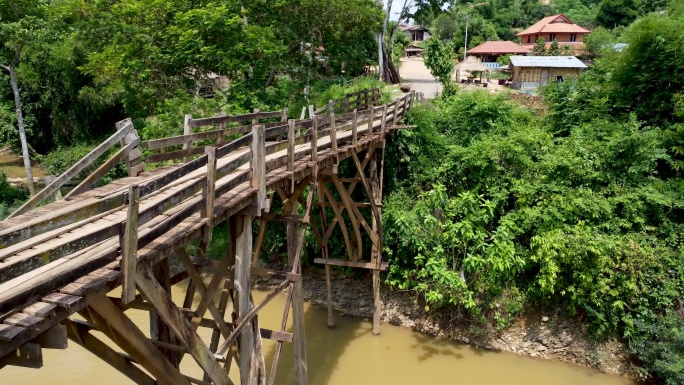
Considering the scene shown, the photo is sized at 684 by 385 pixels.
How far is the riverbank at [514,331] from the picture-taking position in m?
9.62

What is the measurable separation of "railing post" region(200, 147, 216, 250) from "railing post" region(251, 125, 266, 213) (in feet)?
2.74

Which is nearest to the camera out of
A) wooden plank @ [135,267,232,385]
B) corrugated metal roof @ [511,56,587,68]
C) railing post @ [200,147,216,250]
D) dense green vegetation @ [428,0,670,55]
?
wooden plank @ [135,267,232,385]

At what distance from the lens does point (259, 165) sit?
4957 millimetres

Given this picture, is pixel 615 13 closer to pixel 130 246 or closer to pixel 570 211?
pixel 570 211

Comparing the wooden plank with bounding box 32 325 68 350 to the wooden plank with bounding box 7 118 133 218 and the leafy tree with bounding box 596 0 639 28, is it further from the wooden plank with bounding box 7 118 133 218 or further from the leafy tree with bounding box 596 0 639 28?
the leafy tree with bounding box 596 0 639 28

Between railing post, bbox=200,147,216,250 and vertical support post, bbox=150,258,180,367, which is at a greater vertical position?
railing post, bbox=200,147,216,250

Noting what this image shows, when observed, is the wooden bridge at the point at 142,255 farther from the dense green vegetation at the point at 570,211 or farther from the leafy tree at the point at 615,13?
the leafy tree at the point at 615,13

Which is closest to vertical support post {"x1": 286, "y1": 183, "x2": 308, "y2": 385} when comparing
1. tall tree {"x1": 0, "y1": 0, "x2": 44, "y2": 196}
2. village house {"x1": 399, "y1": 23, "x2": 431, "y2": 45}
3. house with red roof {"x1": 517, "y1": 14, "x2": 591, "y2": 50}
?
tall tree {"x1": 0, "y1": 0, "x2": 44, "y2": 196}

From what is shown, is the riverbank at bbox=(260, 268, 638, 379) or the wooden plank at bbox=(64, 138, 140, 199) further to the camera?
the riverbank at bbox=(260, 268, 638, 379)

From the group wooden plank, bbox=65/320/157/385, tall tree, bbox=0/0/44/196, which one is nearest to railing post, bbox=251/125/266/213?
wooden plank, bbox=65/320/157/385

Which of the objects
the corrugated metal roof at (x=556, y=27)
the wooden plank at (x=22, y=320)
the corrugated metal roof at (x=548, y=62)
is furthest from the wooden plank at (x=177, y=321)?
the corrugated metal roof at (x=556, y=27)

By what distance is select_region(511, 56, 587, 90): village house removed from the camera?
23.8 metres

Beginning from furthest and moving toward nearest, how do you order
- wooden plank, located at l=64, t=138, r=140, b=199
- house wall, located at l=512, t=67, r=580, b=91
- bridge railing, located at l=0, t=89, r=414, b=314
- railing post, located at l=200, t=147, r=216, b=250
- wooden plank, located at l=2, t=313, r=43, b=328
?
house wall, located at l=512, t=67, r=580, b=91 < wooden plank, located at l=64, t=138, r=140, b=199 < railing post, located at l=200, t=147, r=216, b=250 < bridge railing, located at l=0, t=89, r=414, b=314 < wooden plank, located at l=2, t=313, r=43, b=328

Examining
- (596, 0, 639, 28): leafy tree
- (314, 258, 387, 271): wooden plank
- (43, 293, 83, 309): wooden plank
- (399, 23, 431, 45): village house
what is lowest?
(314, 258, 387, 271): wooden plank
